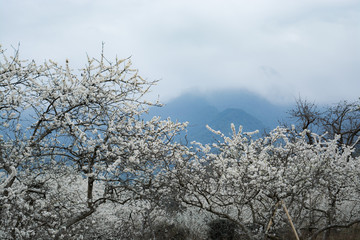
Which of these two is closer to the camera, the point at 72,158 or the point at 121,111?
the point at 72,158

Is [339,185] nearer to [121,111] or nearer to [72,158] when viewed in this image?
[121,111]

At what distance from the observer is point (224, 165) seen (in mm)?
6219

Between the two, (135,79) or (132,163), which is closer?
(132,163)

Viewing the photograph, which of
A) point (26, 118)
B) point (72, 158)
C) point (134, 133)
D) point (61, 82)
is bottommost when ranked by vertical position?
point (72, 158)

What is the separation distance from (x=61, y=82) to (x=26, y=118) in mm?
907

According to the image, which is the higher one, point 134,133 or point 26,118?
point 134,133

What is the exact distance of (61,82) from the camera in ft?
19.1

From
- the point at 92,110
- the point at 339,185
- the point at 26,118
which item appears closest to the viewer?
the point at 26,118

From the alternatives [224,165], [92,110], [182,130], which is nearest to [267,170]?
[224,165]

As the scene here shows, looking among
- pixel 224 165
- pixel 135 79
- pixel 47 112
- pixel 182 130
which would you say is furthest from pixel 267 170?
pixel 47 112

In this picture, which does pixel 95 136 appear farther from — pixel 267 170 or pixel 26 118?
pixel 267 170

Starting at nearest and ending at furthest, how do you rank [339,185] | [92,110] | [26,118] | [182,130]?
[26,118], [92,110], [182,130], [339,185]

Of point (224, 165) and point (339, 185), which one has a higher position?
point (339, 185)

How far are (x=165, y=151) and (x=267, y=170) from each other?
2.08 m
